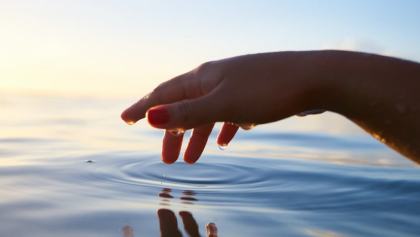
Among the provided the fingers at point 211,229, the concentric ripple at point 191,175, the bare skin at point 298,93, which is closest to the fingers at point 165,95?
the bare skin at point 298,93

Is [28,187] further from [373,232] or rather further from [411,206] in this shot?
[411,206]

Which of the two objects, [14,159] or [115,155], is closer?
[14,159]

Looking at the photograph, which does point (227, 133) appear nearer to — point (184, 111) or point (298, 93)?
point (298, 93)

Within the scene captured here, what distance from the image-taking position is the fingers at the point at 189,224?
200 cm

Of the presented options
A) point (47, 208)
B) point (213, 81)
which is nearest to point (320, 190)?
point (213, 81)

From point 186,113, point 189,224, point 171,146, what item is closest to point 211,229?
point 189,224

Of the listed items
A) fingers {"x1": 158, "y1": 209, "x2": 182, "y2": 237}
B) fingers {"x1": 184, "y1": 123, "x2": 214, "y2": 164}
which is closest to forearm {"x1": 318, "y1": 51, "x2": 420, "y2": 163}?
fingers {"x1": 184, "y1": 123, "x2": 214, "y2": 164}

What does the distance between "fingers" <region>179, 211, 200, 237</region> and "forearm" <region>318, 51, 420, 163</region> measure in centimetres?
75

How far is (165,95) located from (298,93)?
0.54 m

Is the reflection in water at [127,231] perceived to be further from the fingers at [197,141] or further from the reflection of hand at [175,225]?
the fingers at [197,141]

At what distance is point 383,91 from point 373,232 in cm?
62

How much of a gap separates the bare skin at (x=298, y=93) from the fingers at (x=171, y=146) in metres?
0.35

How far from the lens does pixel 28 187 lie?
2.72 m

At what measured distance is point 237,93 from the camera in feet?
5.86
